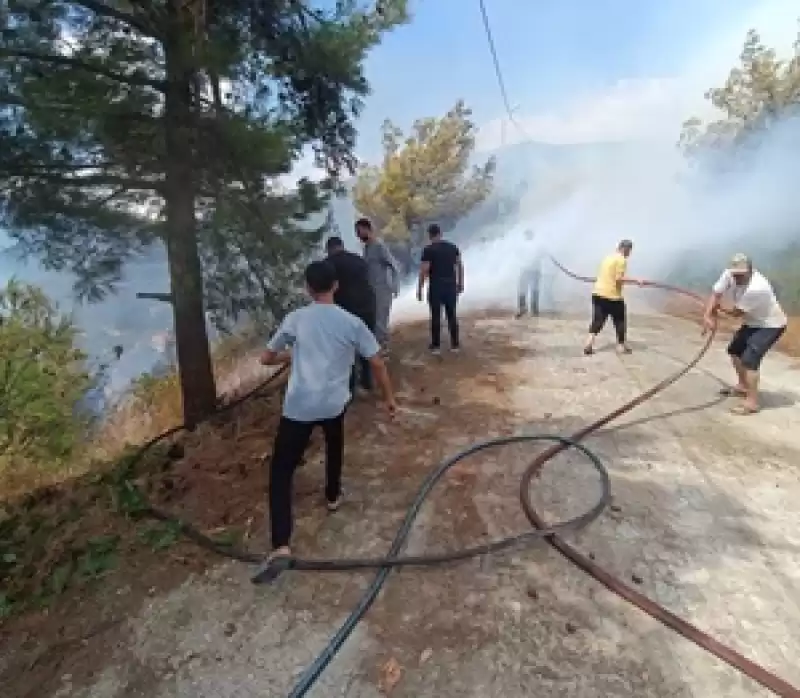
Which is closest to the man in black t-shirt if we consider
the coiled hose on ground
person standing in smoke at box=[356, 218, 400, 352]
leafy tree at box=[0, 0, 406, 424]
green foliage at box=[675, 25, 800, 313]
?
person standing in smoke at box=[356, 218, 400, 352]

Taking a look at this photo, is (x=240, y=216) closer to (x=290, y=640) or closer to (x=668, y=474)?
(x=290, y=640)

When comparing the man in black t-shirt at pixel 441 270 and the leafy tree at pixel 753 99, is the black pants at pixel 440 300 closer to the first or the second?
the man in black t-shirt at pixel 441 270

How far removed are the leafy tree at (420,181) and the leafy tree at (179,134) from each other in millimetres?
22547

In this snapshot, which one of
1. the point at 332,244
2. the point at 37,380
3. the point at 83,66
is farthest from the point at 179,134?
the point at 37,380

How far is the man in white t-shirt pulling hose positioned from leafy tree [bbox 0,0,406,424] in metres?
4.23

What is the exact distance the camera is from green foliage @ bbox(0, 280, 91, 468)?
13164 millimetres

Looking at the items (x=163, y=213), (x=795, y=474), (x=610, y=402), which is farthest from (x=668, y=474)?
(x=163, y=213)

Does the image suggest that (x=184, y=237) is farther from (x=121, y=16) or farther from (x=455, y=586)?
(x=455, y=586)

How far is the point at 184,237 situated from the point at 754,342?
5776mm

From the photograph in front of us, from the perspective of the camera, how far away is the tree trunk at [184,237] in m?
5.36

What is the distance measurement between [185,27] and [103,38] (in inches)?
35.8

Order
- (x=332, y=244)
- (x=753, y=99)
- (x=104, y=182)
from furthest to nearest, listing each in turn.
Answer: (x=753, y=99)
(x=332, y=244)
(x=104, y=182)

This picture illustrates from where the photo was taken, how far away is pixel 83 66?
17.3 ft

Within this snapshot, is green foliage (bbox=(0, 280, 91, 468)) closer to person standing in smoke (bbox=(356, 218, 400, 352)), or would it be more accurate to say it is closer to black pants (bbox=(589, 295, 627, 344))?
person standing in smoke (bbox=(356, 218, 400, 352))
